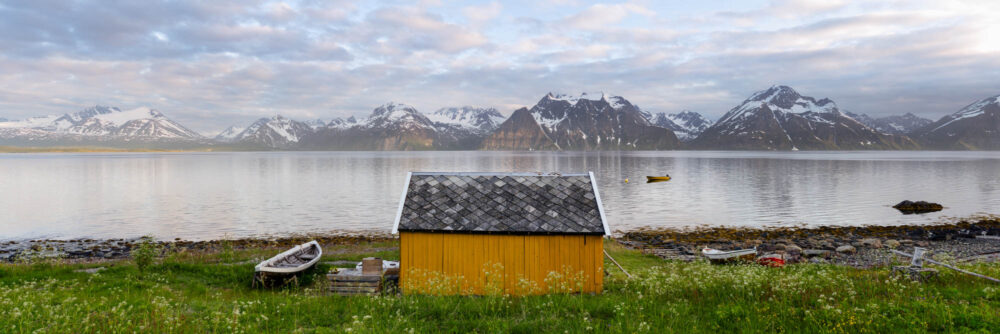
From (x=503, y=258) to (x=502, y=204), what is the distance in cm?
188

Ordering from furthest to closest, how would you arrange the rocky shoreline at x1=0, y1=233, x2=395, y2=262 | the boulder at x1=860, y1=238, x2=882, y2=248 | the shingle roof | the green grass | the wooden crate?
1. the boulder at x1=860, y1=238, x2=882, y2=248
2. the rocky shoreline at x1=0, y1=233, x2=395, y2=262
3. the wooden crate
4. the shingle roof
5. the green grass

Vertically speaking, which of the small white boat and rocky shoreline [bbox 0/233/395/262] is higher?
the small white boat

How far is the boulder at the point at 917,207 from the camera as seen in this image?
51.6 m

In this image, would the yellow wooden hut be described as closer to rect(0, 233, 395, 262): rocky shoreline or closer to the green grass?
the green grass

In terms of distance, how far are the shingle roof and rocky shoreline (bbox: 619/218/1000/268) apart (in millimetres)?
13107

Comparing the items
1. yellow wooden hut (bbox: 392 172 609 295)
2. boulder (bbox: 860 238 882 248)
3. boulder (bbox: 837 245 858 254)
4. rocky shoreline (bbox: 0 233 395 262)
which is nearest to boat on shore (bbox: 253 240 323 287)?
yellow wooden hut (bbox: 392 172 609 295)

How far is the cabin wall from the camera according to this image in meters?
16.1

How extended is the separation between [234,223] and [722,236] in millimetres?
40960

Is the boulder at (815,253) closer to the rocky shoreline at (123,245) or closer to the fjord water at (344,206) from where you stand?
the fjord water at (344,206)

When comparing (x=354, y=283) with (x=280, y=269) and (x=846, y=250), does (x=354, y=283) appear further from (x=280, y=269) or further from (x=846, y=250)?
(x=846, y=250)

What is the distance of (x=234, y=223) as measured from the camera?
149ft

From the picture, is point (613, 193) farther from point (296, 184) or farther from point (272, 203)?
point (296, 184)

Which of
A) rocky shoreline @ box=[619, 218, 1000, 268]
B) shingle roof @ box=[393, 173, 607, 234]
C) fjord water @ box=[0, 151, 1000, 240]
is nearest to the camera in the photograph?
shingle roof @ box=[393, 173, 607, 234]

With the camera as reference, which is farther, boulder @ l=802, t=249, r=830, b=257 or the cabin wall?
boulder @ l=802, t=249, r=830, b=257
